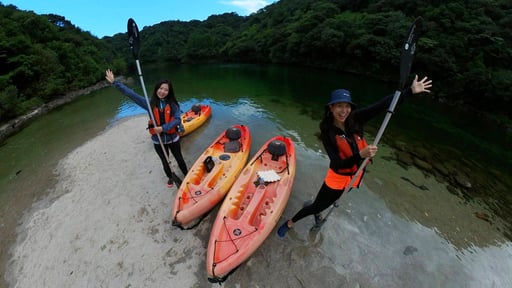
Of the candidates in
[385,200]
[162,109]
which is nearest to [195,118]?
[162,109]

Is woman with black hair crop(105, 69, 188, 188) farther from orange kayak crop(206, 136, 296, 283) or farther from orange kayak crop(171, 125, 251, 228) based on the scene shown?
orange kayak crop(206, 136, 296, 283)

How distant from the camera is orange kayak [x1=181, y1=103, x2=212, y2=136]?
10.0 meters

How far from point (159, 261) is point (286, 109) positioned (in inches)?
475

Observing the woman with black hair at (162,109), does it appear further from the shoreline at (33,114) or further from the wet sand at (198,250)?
the shoreline at (33,114)

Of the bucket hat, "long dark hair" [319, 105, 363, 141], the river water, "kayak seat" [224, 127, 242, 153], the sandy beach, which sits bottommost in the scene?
the river water

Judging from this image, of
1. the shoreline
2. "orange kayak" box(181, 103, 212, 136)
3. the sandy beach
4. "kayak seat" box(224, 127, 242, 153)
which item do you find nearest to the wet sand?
the sandy beach

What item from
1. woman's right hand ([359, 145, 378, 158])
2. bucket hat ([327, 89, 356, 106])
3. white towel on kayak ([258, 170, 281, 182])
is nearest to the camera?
woman's right hand ([359, 145, 378, 158])

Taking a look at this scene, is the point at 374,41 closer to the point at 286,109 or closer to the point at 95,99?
the point at 286,109

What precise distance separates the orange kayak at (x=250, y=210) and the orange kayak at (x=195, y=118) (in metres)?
4.73

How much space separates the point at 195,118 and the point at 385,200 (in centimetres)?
834

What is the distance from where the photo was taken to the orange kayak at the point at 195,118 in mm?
10016

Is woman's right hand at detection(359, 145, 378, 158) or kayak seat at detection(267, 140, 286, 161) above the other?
woman's right hand at detection(359, 145, 378, 158)

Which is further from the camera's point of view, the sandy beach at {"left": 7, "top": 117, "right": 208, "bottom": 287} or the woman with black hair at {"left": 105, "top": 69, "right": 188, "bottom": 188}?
the woman with black hair at {"left": 105, "top": 69, "right": 188, "bottom": 188}

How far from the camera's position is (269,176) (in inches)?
215
